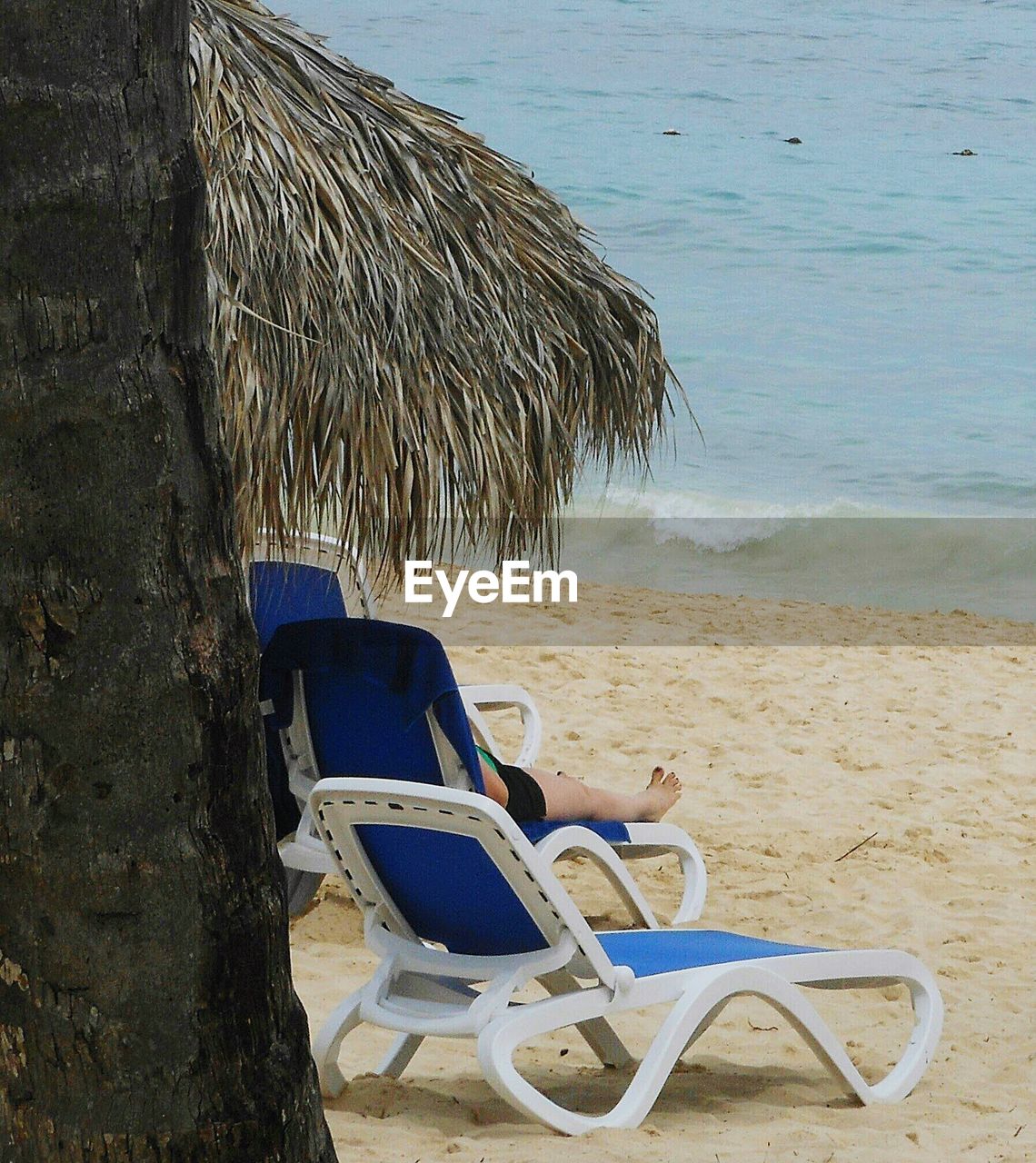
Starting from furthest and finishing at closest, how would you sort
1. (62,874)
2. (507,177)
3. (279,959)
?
(507,177) → (279,959) → (62,874)

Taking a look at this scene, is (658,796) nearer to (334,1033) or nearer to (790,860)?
(790,860)

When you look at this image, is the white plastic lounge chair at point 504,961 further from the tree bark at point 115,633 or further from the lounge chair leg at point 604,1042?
the tree bark at point 115,633

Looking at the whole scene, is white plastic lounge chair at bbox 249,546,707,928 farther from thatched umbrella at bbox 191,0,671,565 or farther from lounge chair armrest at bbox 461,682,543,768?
thatched umbrella at bbox 191,0,671,565

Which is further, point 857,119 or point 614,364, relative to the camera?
point 857,119

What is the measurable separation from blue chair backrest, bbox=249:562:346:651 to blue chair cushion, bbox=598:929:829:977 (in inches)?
58.5

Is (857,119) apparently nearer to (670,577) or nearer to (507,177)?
(670,577)

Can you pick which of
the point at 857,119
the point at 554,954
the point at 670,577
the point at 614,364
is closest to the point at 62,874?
the point at 554,954

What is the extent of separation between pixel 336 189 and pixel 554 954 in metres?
1.97

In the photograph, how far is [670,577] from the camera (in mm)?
12633

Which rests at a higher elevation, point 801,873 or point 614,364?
point 614,364

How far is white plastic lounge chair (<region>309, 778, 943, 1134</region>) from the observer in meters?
2.50

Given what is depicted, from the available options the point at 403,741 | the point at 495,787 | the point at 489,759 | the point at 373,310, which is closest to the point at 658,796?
the point at 489,759

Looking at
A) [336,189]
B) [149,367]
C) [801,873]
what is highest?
[336,189]

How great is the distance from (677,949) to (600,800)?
3.76ft
